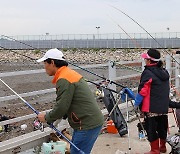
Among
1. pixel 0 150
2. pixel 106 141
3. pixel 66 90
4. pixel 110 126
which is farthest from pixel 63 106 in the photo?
pixel 110 126

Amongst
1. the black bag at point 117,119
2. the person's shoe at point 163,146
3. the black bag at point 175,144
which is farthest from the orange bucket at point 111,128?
the black bag at point 175,144

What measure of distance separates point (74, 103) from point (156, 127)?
2348 mm

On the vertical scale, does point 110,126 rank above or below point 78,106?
below

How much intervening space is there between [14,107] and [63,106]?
8.98 m

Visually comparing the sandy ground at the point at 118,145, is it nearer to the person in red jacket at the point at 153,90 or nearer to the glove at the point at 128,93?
the person in red jacket at the point at 153,90

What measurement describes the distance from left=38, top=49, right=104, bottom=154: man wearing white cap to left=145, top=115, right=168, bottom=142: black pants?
186 centimetres

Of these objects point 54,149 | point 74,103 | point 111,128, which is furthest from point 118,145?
point 74,103

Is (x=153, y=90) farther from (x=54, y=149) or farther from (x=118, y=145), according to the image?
(x=54, y=149)

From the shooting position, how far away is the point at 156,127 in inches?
219

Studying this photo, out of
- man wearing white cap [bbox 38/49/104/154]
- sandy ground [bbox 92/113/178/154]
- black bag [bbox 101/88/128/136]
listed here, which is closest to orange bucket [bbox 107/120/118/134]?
sandy ground [bbox 92/113/178/154]

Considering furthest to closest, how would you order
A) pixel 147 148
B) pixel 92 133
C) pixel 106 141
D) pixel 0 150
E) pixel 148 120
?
1. pixel 106 141
2. pixel 147 148
3. pixel 148 120
4. pixel 0 150
5. pixel 92 133

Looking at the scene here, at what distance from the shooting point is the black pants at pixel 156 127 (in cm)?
545

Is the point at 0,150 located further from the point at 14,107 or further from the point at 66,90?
the point at 14,107

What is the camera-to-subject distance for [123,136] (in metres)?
6.69
